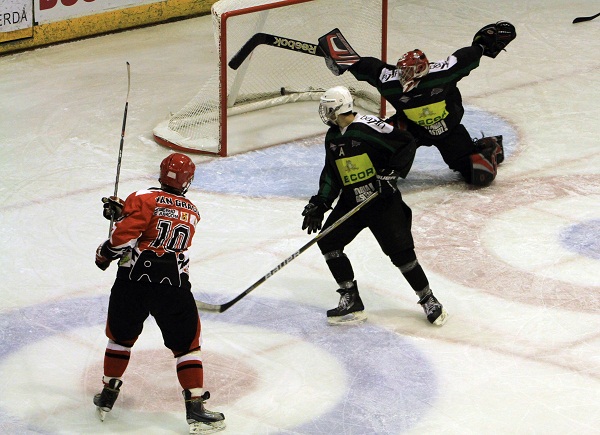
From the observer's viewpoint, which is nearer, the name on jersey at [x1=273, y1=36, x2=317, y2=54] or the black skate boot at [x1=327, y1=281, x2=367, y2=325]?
the black skate boot at [x1=327, y1=281, x2=367, y2=325]

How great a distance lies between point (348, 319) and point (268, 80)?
316 centimetres

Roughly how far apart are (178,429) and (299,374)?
621 millimetres

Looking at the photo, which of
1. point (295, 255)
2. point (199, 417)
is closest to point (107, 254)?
point (199, 417)

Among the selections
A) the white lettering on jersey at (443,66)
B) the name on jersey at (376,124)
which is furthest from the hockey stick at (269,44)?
the name on jersey at (376,124)

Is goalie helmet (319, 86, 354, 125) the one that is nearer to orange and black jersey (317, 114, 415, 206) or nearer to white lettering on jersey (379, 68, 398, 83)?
orange and black jersey (317, 114, 415, 206)

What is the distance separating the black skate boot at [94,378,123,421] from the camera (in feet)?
14.6

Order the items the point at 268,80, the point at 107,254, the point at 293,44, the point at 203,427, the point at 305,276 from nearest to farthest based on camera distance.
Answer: the point at 107,254 < the point at 203,427 < the point at 305,276 < the point at 293,44 < the point at 268,80

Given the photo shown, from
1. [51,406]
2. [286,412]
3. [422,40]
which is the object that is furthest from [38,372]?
[422,40]

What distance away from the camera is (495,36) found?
6.87 m

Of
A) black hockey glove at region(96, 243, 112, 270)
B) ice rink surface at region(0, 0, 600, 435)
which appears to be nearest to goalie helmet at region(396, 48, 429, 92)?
ice rink surface at region(0, 0, 600, 435)

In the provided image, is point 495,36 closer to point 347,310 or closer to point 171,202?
point 347,310

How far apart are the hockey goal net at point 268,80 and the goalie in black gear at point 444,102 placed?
0.88m

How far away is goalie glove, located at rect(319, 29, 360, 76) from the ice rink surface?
63cm

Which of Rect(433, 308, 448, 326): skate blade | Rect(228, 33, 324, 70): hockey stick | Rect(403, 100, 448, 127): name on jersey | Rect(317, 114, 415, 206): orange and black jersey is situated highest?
Rect(317, 114, 415, 206): orange and black jersey
